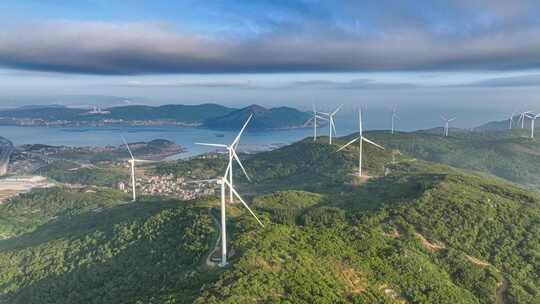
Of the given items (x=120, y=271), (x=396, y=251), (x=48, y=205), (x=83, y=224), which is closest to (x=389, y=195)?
(x=396, y=251)

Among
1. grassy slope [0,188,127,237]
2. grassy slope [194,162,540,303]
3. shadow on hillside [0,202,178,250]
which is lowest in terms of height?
grassy slope [0,188,127,237]

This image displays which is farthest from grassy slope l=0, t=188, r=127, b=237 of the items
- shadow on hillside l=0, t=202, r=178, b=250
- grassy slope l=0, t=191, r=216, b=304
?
grassy slope l=0, t=191, r=216, b=304

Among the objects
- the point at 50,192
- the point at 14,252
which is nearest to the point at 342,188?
the point at 14,252

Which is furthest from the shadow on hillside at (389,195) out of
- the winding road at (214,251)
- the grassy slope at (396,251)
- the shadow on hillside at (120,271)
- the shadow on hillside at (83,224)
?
the shadow on hillside at (83,224)

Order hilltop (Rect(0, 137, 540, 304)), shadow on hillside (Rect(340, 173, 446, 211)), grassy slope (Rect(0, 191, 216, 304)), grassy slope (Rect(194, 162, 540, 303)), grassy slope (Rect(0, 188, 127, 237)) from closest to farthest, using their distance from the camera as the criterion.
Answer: grassy slope (Rect(194, 162, 540, 303))
hilltop (Rect(0, 137, 540, 304))
grassy slope (Rect(0, 191, 216, 304))
shadow on hillside (Rect(340, 173, 446, 211))
grassy slope (Rect(0, 188, 127, 237))

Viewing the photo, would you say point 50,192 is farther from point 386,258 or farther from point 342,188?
point 386,258

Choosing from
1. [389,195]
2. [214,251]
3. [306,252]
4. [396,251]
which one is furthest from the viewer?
[389,195]

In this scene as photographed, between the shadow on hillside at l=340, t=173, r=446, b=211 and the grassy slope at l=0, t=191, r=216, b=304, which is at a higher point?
the shadow on hillside at l=340, t=173, r=446, b=211

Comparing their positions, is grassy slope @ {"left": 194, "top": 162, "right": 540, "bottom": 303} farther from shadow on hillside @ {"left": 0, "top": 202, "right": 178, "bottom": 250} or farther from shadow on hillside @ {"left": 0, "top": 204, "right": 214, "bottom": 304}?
shadow on hillside @ {"left": 0, "top": 202, "right": 178, "bottom": 250}

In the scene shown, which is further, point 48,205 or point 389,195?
point 48,205

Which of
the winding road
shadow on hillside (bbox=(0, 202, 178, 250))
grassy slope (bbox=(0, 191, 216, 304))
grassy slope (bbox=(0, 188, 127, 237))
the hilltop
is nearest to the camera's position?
the hilltop

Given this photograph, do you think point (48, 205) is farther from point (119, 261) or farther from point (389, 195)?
point (389, 195)
